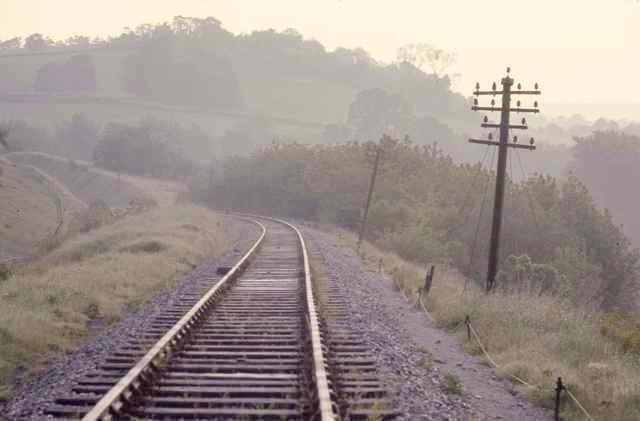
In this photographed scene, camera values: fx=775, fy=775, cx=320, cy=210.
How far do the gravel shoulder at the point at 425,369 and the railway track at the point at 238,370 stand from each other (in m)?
0.32

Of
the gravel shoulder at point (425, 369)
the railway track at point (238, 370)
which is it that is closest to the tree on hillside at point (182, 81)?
the gravel shoulder at point (425, 369)

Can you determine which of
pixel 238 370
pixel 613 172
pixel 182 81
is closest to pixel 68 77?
pixel 182 81

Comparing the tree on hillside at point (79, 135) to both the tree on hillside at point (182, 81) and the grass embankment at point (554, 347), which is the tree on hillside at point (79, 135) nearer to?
the tree on hillside at point (182, 81)

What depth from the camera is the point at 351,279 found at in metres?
19.1

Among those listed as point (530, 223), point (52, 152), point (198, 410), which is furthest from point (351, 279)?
point (52, 152)

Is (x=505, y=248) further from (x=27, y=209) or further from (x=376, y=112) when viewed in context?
(x=376, y=112)

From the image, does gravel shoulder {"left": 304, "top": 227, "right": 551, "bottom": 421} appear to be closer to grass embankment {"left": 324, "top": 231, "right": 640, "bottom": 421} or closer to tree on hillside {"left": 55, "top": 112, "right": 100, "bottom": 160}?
grass embankment {"left": 324, "top": 231, "right": 640, "bottom": 421}

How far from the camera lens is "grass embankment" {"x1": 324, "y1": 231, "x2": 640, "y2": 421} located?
8.97 metres

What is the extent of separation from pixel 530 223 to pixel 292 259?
2089 centimetres

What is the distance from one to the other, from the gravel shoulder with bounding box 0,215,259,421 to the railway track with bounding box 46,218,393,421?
173 millimetres

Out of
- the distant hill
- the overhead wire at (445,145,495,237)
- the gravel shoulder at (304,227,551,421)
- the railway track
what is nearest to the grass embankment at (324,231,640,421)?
the gravel shoulder at (304,227,551,421)

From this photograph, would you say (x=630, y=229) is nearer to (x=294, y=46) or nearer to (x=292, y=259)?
(x=292, y=259)

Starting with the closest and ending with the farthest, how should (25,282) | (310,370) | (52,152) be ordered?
(310,370)
(25,282)
(52,152)

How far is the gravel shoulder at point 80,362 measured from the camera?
7754 mm
